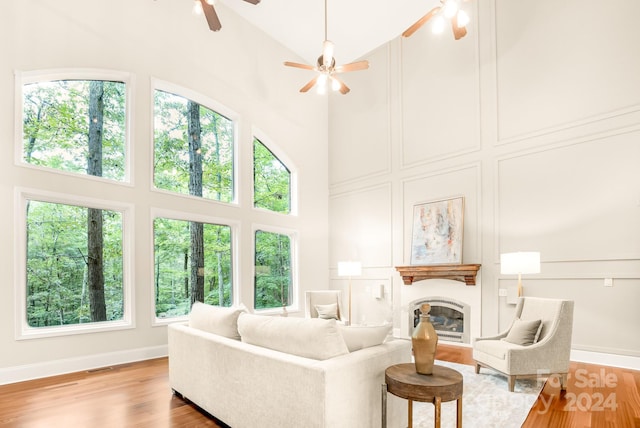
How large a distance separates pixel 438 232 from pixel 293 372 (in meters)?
4.65

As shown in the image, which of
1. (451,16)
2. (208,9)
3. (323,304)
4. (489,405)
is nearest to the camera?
(489,405)

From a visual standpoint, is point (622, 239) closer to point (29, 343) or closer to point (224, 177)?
point (224, 177)

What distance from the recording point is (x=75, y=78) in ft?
16.1

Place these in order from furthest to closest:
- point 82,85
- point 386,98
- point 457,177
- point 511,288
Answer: point 386,98, point 457,177, point 511,288, point 82,85

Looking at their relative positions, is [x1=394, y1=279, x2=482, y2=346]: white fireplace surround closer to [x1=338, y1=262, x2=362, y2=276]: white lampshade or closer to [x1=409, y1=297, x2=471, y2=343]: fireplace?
[x1=409, y1=297, x2=471, y2=343]: fireplace

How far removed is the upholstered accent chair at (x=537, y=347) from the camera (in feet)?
11.9

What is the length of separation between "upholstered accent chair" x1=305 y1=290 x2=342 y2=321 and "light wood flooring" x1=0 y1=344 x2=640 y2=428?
2567 millimetres

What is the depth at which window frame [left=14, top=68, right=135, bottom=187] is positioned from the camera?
13.9 feet

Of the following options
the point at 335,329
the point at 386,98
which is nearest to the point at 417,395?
the point at 335,329

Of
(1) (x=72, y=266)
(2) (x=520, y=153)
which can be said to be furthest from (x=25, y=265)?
(2) (x=520, y=153)

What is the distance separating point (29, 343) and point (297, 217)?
15.2 feet

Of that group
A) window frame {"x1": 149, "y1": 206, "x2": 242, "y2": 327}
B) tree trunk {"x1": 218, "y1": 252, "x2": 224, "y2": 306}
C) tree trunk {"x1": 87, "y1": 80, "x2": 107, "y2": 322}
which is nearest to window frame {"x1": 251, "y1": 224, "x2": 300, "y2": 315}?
window frame {"x1": 149, "y1": 206, "x2": 242, "y2": 327}

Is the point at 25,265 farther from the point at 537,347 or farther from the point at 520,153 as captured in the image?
the point at 520,153

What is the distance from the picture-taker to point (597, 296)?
15.5 ft
